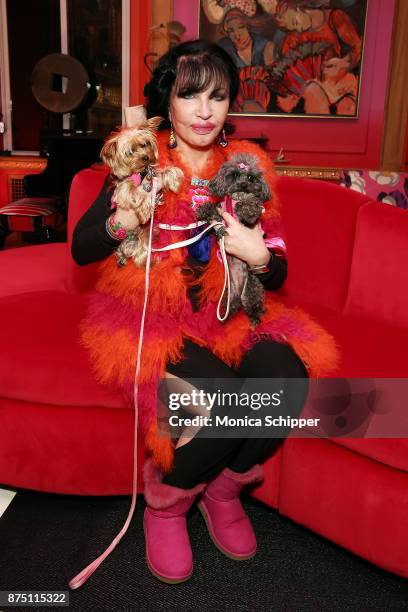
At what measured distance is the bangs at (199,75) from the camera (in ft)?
5.35

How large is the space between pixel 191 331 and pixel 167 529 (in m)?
0.54

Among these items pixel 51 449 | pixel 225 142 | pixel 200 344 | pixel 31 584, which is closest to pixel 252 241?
pixel 200 344

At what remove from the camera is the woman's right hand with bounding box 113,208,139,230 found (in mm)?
1509

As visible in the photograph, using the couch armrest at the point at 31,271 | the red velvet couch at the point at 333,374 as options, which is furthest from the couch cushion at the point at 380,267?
the couch armrest at the point at 31,271

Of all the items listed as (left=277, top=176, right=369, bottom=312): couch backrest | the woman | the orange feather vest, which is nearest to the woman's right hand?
the woman

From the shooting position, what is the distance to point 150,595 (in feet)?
4.89

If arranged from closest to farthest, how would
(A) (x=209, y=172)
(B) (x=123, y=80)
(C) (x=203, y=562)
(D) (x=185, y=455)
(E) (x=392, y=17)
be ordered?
(D) (x=185, y=455), (C) (x=203, y=562), (A) (x=209, y=172), (E) (x=392, y=17), (B) (x=123, y=80)

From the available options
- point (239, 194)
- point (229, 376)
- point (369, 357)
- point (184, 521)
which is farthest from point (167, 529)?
point (239, 194)

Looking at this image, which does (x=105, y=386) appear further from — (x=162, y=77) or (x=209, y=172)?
(x=162, y=77)

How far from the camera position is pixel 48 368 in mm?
1674

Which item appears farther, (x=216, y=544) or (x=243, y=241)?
(x=216, y=544)

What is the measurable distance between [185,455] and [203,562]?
1.22ft

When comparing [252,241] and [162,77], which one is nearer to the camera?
[252,241]

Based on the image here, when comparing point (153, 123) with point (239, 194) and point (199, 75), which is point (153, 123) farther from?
point (239, 194)
